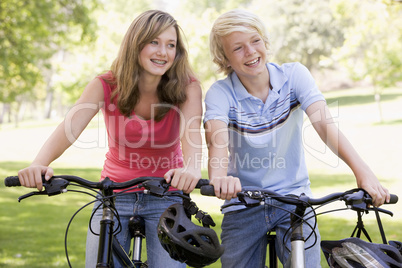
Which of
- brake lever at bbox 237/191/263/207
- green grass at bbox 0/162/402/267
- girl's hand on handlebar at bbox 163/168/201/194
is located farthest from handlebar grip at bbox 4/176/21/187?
green grass at bbox 0/162/402/267

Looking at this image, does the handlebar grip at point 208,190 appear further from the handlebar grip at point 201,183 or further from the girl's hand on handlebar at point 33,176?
the girl's hand on handlebar at point 33,176

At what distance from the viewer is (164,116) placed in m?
3.28

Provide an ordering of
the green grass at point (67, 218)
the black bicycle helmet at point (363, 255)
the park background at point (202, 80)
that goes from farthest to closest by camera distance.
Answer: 1. the park background at point (202, 80)
2. the green grass at point (67, 218)
3. the black bicycle helmet at point (363, 255)

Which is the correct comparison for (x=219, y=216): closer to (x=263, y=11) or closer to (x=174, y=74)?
(x=174, y=74)

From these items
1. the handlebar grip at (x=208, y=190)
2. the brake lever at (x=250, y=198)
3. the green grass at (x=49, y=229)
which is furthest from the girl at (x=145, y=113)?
the green grass at (x=49, y=229)

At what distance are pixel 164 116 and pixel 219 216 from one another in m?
6.13

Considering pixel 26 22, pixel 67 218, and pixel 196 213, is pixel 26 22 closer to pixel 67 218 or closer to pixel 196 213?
pixel 67 218

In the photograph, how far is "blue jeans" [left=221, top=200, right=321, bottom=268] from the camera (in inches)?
115

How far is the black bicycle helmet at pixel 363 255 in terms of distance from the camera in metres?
2.18

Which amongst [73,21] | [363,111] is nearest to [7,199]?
[73,21]

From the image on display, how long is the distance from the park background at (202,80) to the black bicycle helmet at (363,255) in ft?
5.55

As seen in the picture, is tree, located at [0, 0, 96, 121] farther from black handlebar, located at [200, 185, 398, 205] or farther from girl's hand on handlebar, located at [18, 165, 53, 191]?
black handlebar, located at [200, 185, 398, 205]

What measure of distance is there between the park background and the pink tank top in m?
0.53

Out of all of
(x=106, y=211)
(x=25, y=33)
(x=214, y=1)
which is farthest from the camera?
(x=214, y=1)
